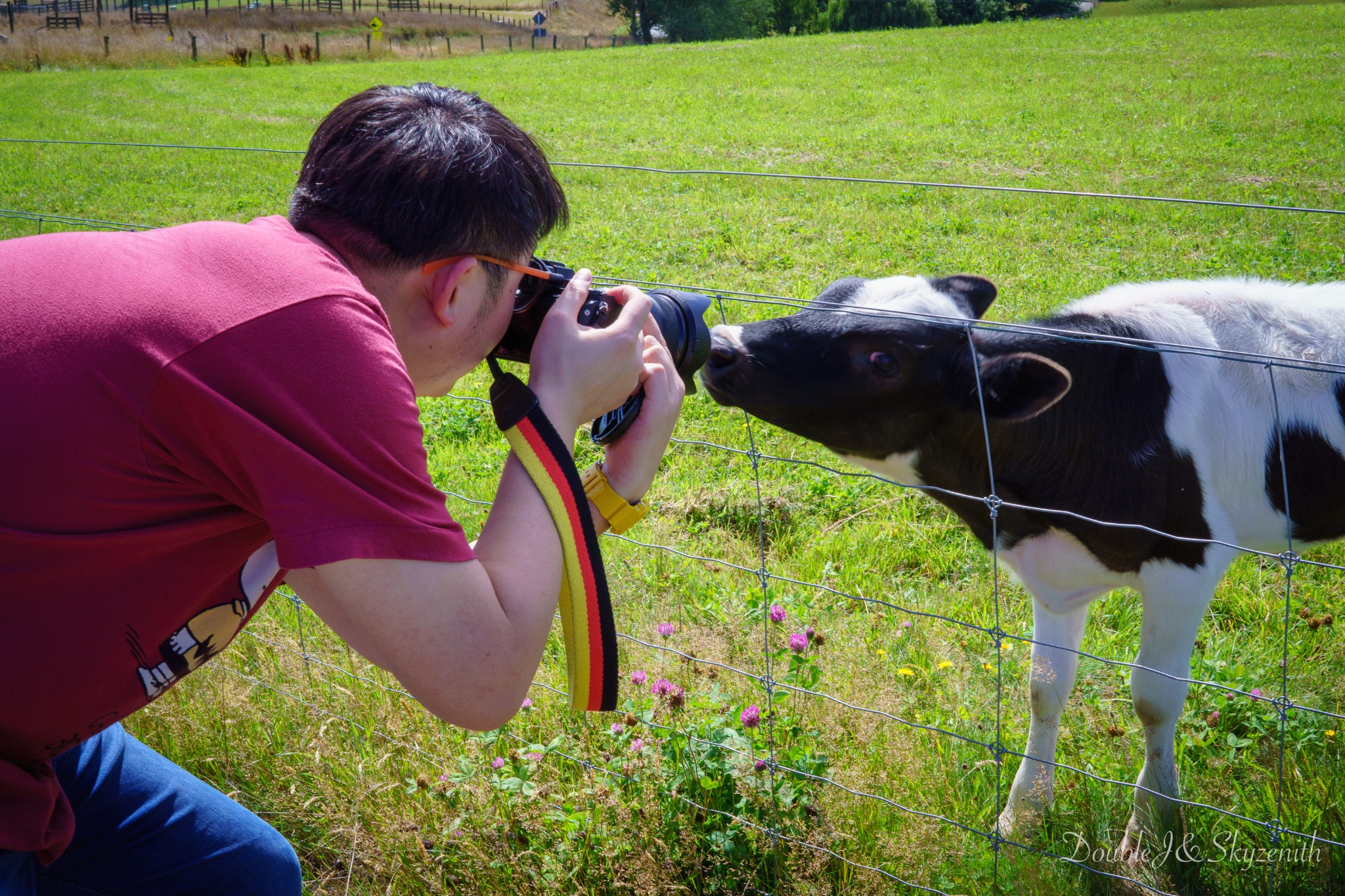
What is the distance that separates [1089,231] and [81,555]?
8435 millimetres

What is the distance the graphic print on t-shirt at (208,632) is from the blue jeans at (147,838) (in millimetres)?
405

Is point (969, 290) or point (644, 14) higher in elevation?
point (644, 14)

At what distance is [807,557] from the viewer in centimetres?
365

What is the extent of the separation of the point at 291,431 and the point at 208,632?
1.63ft

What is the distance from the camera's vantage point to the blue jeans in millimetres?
1611

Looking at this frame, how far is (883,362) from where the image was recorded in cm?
265

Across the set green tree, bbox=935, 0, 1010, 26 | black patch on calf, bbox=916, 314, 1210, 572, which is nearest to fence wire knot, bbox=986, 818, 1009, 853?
black patch on calf, bbox=916, 314, 1210, 572

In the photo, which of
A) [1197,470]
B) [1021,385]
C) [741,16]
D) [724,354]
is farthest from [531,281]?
[741,16]

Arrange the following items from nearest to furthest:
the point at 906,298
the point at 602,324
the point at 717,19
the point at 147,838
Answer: the point at 602,324, the point at 147,838, the point at 906,298, the point at 717,19

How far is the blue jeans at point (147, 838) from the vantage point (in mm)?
1611

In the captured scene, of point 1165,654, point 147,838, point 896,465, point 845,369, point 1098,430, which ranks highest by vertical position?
point 845,369

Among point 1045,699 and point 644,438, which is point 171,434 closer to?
point 644,438

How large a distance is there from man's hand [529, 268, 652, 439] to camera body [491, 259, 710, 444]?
4 centimetres

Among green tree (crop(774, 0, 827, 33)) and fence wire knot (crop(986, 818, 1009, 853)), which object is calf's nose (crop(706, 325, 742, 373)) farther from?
green tree (crop(774, 0, 827, 33))
